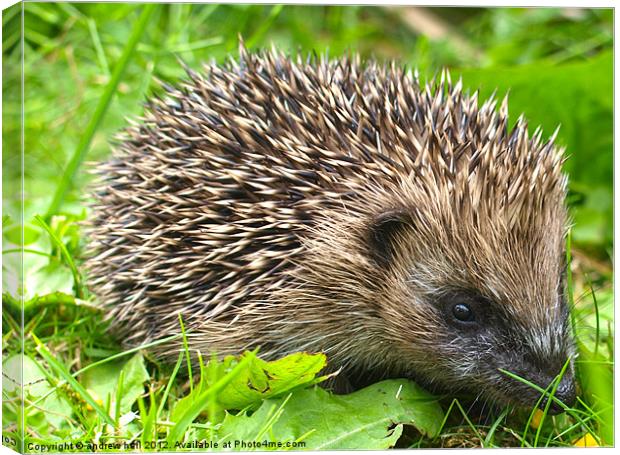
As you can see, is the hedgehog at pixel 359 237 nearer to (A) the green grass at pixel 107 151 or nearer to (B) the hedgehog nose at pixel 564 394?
(B) the hedgehog nose at pixel 564 394

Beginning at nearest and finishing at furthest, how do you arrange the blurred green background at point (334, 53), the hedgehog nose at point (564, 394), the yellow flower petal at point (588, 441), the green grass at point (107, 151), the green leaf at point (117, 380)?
the hedgehog nose at point (564, 394) → the green grass at point (107, 151) → the yellow flower petal at point (588, 441) → the green leaf at point (117, 380) → the blurred green background at point (334, 53)

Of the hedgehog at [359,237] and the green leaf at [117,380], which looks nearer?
the hedgehog at [359,237]

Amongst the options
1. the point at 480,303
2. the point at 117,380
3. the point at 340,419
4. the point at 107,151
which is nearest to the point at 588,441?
the point at 480,303

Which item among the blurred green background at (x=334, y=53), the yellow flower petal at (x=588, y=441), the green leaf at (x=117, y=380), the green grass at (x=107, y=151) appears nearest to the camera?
the green grass at (x=107, y=151)

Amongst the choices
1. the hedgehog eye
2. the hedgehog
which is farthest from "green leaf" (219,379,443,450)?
the hedgehog eye

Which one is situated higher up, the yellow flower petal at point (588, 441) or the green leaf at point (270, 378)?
the green leaf at point (270, 378)

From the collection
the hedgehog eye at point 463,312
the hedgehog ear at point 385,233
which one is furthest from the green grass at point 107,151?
the hedgehog ear at point 385,233

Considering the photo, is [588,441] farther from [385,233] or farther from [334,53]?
[334,53]
